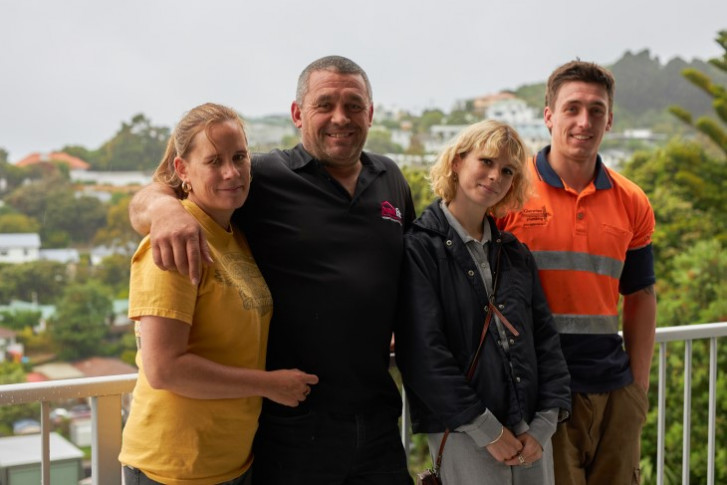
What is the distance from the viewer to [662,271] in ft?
49.6

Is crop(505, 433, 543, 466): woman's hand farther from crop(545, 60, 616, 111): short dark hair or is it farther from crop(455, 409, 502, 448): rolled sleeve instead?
crop(545, 60, 616, 111): short dark hair

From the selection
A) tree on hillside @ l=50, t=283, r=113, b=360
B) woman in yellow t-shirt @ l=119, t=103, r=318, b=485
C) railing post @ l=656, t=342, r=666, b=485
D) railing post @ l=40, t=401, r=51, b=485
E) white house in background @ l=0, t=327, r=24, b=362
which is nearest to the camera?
woman in yellow t-shirt @ l=119, t=103, r=318, b=485

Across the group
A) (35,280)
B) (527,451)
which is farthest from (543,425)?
(35,280)

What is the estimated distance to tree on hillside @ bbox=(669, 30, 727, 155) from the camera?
1120cm

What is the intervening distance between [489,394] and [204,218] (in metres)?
0.79

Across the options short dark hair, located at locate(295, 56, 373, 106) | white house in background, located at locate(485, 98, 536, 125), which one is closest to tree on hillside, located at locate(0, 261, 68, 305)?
white house in background, located at locate(485, 98, 536, 125)

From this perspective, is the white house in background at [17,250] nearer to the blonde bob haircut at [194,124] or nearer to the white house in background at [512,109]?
the white house in background at [512,109]

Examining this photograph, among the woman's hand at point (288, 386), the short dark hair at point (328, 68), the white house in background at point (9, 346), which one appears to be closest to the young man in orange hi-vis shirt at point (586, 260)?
the short dark hair at point (328, 68)

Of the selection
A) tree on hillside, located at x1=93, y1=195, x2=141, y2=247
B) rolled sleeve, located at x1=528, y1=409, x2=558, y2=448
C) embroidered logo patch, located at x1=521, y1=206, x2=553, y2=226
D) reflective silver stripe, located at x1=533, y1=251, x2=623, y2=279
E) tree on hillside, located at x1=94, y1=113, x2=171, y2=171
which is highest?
tree on hillside, located at x1=94, y1=113, x2=171, y2=171

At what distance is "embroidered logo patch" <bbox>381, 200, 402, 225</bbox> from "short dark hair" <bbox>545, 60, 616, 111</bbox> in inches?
23.8

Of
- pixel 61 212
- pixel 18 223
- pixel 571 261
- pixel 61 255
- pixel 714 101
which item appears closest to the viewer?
pixel 571 261

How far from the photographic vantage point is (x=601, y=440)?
2213 mm

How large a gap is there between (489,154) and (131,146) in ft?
70.0

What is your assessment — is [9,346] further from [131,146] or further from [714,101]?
[714,101]
